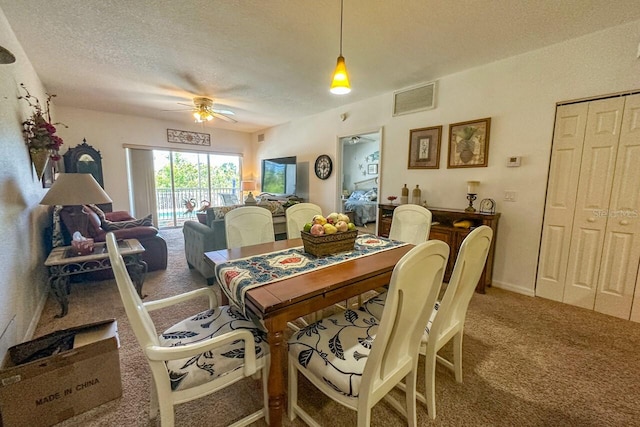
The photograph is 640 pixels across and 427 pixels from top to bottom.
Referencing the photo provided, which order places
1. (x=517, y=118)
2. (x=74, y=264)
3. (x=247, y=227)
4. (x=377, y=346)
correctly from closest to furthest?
(x=377, y=346) < (x=247, y=227) < (x=74, y=264) < (x=517, y=118)

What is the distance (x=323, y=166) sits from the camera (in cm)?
521

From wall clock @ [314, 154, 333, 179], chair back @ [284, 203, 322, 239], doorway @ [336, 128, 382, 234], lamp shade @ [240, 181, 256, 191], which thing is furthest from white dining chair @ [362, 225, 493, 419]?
lamp shade @ [240, 181, 256, 191]

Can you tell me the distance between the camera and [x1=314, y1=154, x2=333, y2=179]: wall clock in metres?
5.09

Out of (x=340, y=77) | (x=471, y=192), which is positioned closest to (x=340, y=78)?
(x=340, y=77)

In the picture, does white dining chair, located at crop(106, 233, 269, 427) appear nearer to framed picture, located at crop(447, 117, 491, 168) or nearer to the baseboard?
the baseboard

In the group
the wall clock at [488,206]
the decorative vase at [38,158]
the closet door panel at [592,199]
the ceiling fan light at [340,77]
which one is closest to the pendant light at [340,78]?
the ceiling fan light at [340,77]

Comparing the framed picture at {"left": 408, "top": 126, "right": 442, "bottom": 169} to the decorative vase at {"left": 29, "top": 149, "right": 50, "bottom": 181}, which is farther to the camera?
the framed picture at {"left": 408, "top": 126, "right": 442, "bottom": 169}

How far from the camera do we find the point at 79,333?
1.58 metres

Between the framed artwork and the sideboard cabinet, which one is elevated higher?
the framed artwork

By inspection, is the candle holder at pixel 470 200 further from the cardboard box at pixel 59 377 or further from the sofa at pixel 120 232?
the sofa at pixel 120 232

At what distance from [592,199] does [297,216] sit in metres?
2.88

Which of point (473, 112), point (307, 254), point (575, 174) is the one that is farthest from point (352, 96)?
point (307, 254)

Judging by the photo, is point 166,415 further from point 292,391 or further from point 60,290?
point 60,290

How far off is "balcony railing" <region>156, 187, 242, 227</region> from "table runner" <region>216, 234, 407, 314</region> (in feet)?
19.3
